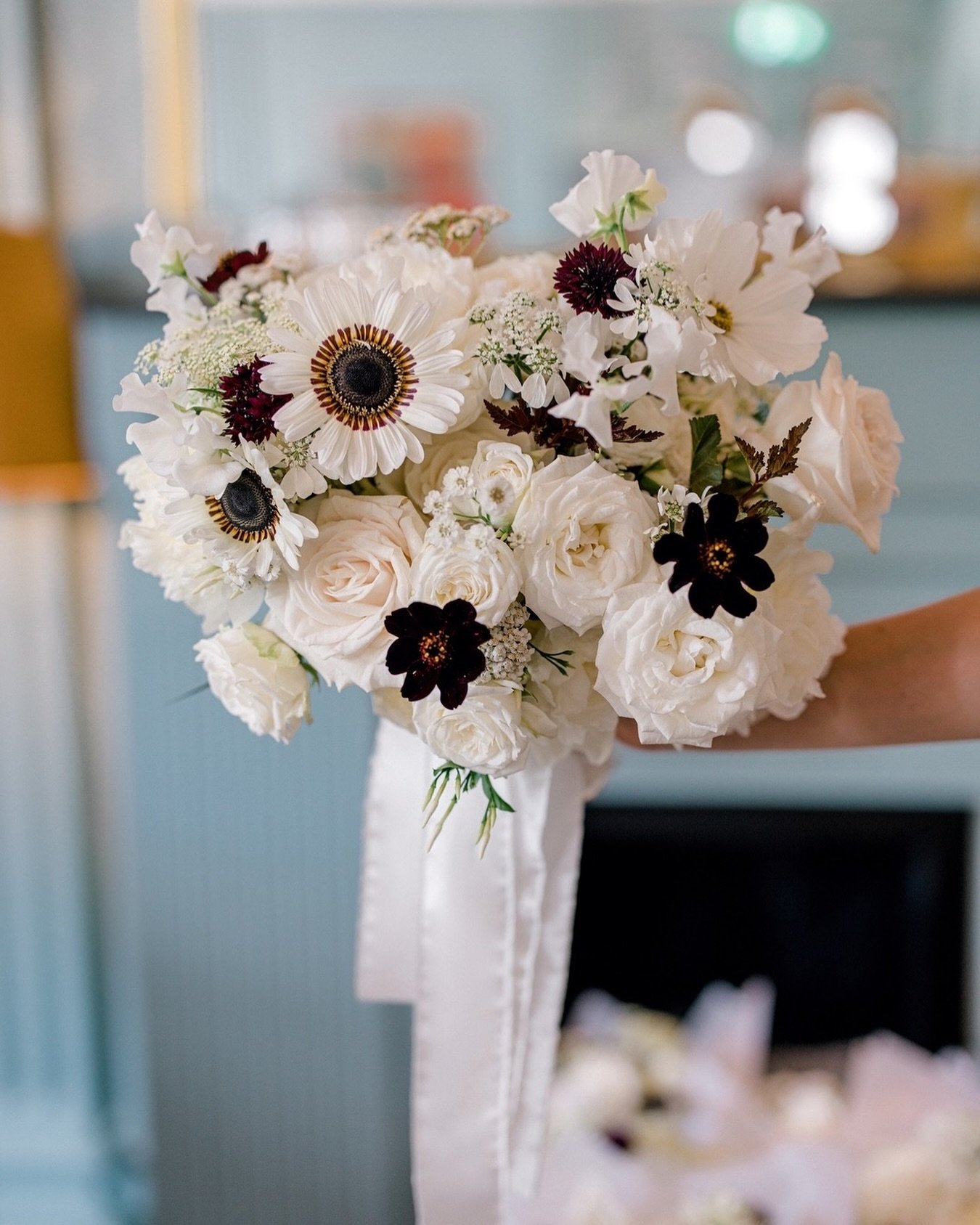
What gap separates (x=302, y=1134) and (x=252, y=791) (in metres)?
0.54

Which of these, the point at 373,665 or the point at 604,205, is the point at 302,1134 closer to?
the point at 373,665

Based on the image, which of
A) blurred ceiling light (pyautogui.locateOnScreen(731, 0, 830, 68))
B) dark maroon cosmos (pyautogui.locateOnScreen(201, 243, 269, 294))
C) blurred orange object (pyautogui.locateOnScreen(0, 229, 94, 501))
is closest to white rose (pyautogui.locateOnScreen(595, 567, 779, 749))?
dark maroon cosmos (pyautogui.locateOnScreen(201, 243, 269, 294))

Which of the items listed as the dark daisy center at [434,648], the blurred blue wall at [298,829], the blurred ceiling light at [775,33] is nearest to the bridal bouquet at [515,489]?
the dark daisy center at [434,648]

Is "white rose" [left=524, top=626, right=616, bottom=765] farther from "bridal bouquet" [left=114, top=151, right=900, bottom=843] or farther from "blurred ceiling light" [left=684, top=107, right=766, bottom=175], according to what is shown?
"blurred ceiling light" [left=684, top=107, right=766, bottom=175]

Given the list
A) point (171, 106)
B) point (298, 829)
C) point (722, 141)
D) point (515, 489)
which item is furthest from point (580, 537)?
point (171, 106)

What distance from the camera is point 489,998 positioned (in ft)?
2.62

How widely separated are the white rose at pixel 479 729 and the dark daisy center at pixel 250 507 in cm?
12

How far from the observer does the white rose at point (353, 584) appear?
1.97ft

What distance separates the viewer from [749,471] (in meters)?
0.67

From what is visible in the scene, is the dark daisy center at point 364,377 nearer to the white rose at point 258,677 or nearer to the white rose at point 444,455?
the white rose at point 444,455

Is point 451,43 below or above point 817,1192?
above

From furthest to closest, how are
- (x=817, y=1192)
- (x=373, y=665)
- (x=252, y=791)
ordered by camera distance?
(x=252, y=791)
(x=817, y=1192)
(x=373, y=665)

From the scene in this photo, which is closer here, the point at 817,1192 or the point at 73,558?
the point at 817,1192

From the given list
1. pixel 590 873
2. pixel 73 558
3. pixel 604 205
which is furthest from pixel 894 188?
pixel 73 558
